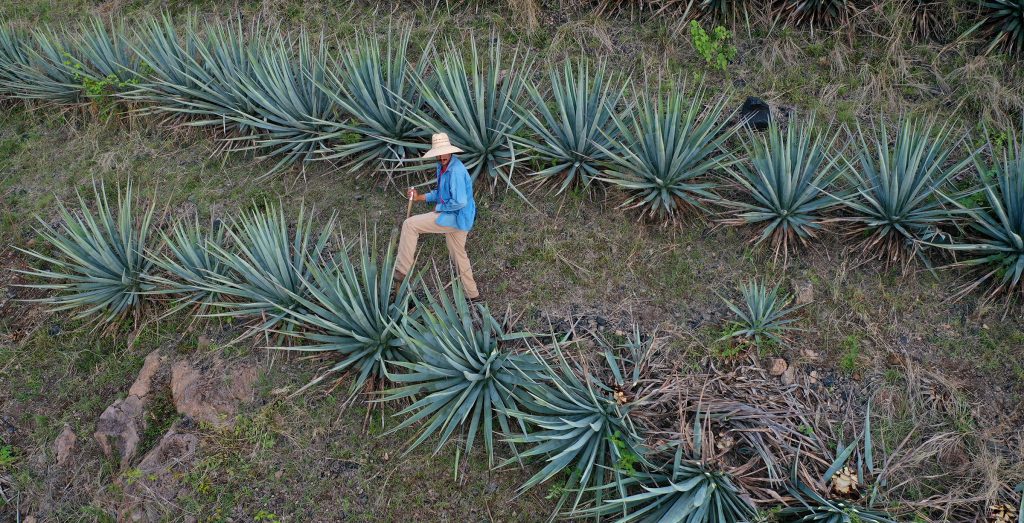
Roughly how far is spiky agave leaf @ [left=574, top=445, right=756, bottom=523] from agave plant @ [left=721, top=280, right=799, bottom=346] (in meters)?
1.36

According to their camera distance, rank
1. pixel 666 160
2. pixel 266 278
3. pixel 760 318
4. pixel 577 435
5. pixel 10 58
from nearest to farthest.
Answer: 1. pixel 577 435
2. pixel 760 318
3. pixel 266 278
4. pixel 666 160
5. pixel 10 58

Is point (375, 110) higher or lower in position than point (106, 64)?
lower

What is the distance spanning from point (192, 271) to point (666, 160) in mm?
4281

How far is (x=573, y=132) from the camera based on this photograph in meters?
7.07

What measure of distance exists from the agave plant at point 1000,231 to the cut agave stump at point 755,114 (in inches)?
→ 75.2

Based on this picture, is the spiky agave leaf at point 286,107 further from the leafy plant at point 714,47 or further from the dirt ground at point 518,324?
the leafy plant at point 714,47

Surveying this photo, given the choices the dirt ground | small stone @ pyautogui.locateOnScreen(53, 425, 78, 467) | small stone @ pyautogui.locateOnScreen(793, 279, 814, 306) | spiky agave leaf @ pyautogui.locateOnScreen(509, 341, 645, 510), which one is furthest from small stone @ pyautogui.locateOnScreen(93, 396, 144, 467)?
small stone @ pyautogui.locateOnScreen(793, 279, 814, 306)

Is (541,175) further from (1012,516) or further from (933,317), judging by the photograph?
(1012,516)

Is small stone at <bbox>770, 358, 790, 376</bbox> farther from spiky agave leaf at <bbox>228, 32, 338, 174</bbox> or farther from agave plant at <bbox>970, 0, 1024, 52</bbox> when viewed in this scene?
agave plant at <bbox>970, 0, 1024, 52</bbox>

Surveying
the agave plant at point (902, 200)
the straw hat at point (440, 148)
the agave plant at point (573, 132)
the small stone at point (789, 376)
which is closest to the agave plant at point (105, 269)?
the straw hat at point (440, 148)

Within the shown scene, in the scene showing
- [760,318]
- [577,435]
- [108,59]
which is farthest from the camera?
[108,59]

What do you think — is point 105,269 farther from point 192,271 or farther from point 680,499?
point 680,499

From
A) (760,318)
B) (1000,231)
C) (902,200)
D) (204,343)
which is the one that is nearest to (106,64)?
(204,343)

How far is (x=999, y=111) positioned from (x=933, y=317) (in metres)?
2.81
